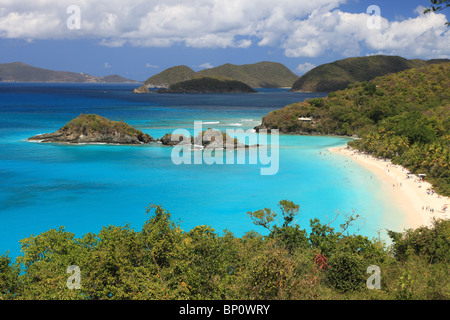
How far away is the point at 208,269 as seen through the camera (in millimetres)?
12633

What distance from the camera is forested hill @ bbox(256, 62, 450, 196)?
4444 centimetres

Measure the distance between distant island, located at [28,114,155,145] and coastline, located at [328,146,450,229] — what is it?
107 feet

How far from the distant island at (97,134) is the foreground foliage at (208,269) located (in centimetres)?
4107

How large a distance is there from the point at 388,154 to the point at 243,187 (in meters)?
20.1
